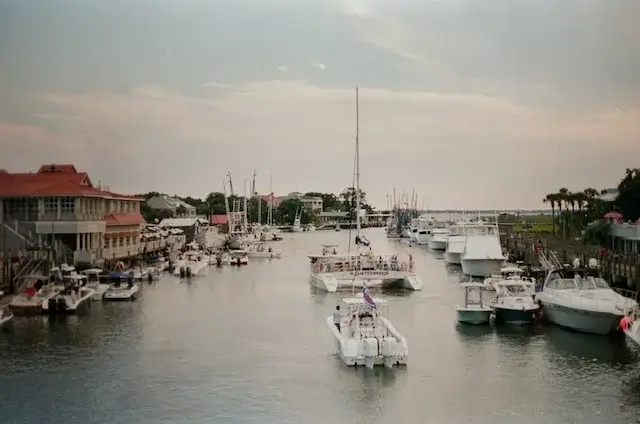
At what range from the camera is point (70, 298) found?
42.6 feet

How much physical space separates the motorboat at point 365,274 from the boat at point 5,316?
6216 millimetres

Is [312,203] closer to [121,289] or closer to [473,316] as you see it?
[121,289]

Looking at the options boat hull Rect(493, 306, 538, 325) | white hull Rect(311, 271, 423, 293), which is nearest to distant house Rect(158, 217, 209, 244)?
white hull Rect(311, 271, 423, 293)

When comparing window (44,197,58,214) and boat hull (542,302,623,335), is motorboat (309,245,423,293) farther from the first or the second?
window (44,197,58,214)

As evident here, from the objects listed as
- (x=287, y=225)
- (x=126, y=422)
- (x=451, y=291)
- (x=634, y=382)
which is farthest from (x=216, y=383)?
(x=287, y=225)

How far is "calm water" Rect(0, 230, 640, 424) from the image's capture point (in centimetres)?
703

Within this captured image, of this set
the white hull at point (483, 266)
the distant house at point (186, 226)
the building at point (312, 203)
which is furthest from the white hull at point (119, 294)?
the building at point (312, 203)

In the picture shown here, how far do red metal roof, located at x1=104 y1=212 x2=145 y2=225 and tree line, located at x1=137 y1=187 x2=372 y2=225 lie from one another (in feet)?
47.1

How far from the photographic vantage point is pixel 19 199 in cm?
1609

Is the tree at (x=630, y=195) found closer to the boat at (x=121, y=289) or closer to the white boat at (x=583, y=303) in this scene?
the white boat at (x=583, y=303)

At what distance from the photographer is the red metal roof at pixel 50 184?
51.5ft

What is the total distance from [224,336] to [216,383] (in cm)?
271

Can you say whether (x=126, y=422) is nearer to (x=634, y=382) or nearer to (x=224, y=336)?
(x=224, y=336)

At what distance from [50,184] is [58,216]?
0.77 m
